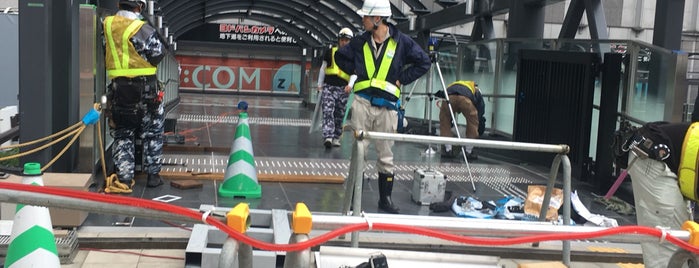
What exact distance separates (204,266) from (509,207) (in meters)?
3.21

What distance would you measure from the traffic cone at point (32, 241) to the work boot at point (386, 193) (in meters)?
3.14

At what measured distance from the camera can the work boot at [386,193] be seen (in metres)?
6.54

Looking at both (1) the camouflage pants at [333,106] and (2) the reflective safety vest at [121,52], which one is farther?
(1) the camouflage pants at [333,106]

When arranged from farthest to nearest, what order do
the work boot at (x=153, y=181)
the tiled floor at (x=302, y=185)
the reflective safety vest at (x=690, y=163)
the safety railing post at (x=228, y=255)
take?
1. the work boot at (x=153, y=181)
2. the tiled floor at (x=302, y=185)
3. the reflective safety vest at (x=690, y=163)
4. the safety railing post at (x=228, y=255)

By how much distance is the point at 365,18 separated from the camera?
6.46 metres

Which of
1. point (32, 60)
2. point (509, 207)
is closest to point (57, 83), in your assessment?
point (32, 60)

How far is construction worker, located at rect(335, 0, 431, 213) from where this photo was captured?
21.2 feet

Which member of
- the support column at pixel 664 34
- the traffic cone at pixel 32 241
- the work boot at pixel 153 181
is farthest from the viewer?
the support column at pixel 664 34

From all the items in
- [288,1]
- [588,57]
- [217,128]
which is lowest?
[217,128]

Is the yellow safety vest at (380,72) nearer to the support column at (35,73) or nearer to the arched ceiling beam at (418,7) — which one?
the support column at (35,73)

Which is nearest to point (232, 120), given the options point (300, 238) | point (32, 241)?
point (32, 241)

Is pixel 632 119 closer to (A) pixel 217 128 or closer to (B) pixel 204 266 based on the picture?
(B) pixel 204 266

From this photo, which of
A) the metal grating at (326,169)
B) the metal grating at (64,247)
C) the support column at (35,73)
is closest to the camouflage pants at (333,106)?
the metal grating at (326,169)

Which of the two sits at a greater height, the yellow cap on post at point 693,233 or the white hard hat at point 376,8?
the white hard hat at point 376,8
